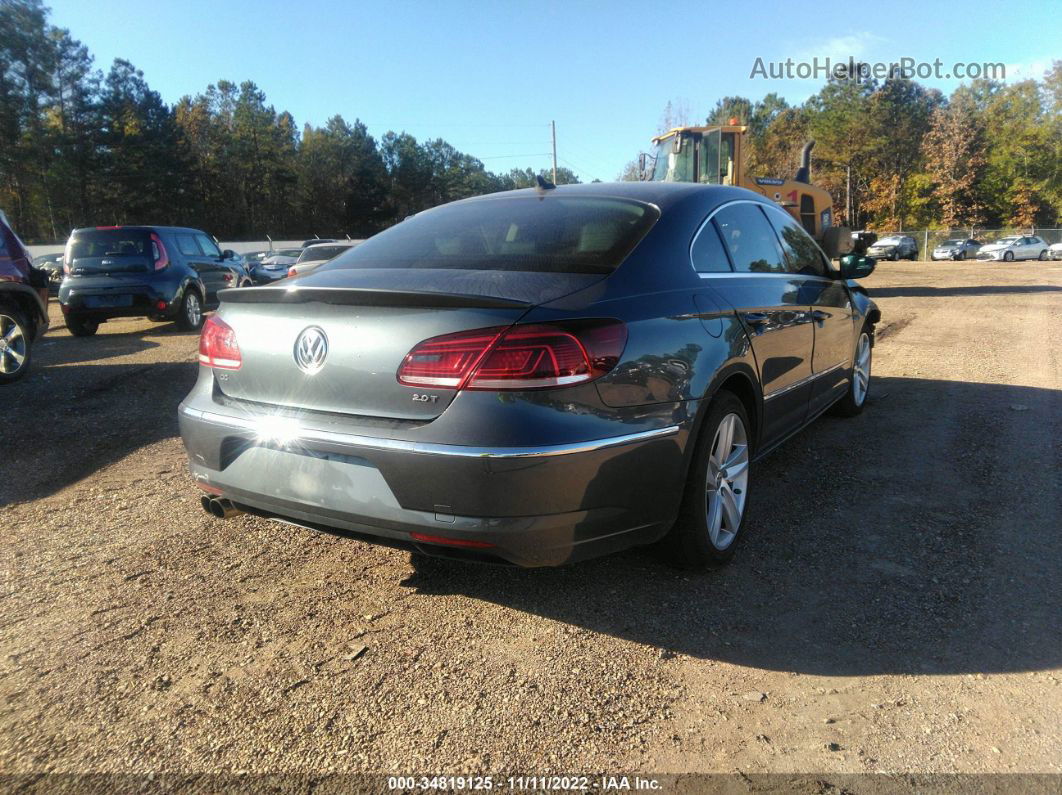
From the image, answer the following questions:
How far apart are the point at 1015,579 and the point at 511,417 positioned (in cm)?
236

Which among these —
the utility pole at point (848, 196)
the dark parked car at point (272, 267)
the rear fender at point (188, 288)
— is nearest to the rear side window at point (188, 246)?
the rear fender at point (188, 288)

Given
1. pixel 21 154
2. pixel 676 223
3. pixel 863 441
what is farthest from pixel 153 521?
pixel 21 154

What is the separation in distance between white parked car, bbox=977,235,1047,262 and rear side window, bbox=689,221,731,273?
48.0 m

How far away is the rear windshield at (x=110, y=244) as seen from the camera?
449 inches

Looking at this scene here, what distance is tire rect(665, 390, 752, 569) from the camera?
2971 millimetres

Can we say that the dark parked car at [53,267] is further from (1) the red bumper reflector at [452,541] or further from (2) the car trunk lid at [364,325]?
(1) the red bumper reflector at [452,541]

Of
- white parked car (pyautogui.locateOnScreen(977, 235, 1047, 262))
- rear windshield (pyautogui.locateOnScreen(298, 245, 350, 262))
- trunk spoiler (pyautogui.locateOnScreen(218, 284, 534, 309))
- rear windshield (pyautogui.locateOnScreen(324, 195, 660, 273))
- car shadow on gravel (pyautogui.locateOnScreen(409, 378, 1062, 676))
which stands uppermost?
rear windshield (pyautogui.locateOnScreen(298, 245, 350, 262))

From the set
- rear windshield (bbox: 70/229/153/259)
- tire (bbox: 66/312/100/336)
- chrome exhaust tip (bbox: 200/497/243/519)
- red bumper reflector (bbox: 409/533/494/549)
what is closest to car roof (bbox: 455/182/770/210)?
red bumper reflector (bbox: 409/533/494/549)

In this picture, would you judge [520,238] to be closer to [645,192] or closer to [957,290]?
[645,192]

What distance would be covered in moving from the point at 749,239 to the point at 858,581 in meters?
1.81

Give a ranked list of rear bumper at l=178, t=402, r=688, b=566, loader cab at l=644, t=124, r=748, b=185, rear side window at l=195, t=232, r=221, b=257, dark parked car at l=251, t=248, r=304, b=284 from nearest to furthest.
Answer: rear bumper at l=178, t=402, r=688, b=566, rear side window at l=195, t=232, r=221, b=257, loader cab at l=644, t=124, r=748, b=185, dark parked car at l=251, t=248, r=304, b=284

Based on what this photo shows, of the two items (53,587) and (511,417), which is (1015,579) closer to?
(511,417)

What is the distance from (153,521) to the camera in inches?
151

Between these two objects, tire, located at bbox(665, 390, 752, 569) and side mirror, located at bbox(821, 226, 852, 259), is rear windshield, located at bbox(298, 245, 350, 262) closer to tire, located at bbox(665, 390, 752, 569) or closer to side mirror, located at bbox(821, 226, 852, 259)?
side mirror, located at bbox(821, 226, 852, 259)
